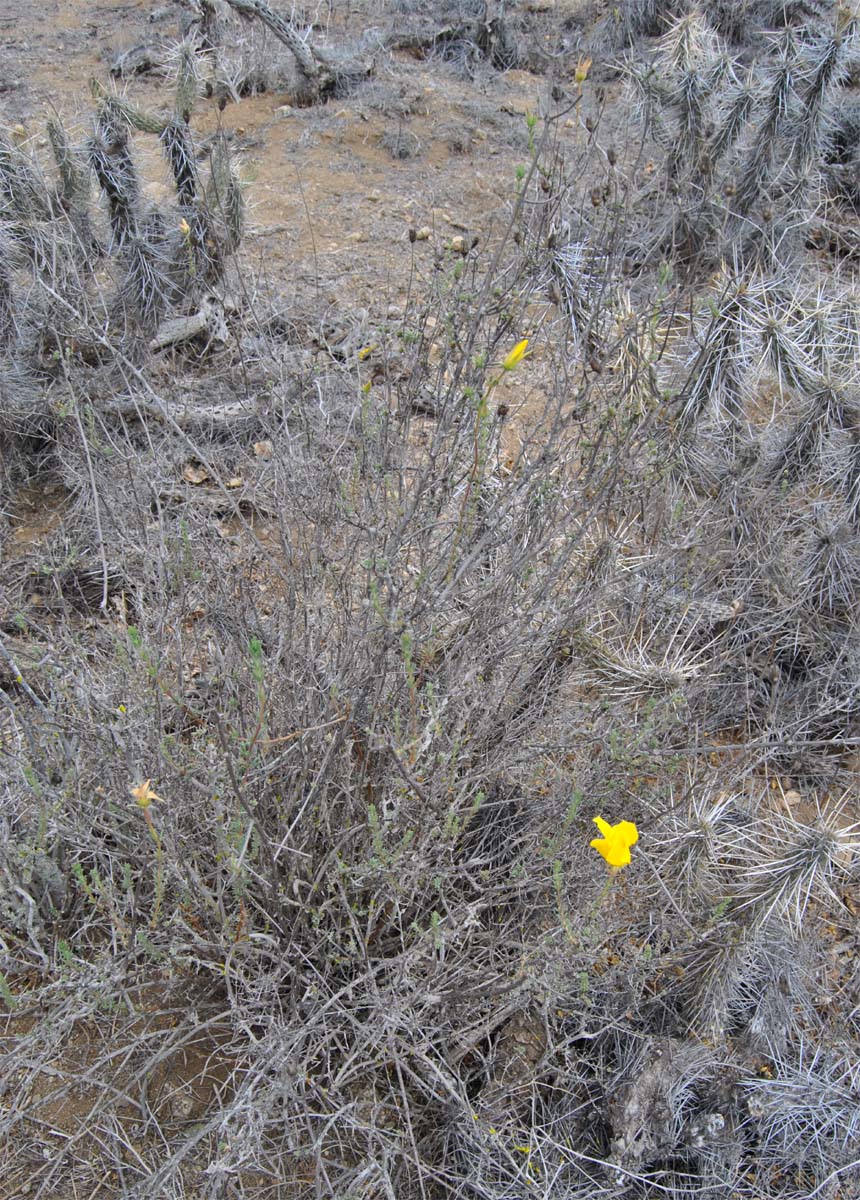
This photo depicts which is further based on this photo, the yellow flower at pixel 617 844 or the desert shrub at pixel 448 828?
the desert shrub at pixel 448 828

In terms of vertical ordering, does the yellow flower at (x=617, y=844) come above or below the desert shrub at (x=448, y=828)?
above

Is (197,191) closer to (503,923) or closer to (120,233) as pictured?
(120,233)

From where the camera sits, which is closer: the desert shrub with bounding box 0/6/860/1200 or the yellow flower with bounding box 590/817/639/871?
the yellow flower with bounding box 590/817/639/871

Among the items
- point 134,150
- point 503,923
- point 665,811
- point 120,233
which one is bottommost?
point 503,923

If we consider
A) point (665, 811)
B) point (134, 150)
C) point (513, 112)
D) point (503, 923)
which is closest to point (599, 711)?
point (665, 811)

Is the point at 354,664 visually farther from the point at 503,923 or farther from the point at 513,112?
the point at 513,112

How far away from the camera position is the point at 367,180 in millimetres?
5484

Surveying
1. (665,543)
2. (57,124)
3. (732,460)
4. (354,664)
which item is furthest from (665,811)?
(57,124)

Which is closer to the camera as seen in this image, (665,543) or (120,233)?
(665,543)

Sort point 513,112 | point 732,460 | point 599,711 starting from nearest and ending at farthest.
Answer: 1. point 599,711
2. point 732,460
3. point 513,112

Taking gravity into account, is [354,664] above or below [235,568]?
above

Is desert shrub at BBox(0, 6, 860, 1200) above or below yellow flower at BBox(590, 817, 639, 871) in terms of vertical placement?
below

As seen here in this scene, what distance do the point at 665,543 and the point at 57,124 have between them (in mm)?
2905

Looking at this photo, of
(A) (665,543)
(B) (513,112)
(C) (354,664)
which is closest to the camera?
(C) (354,664)
